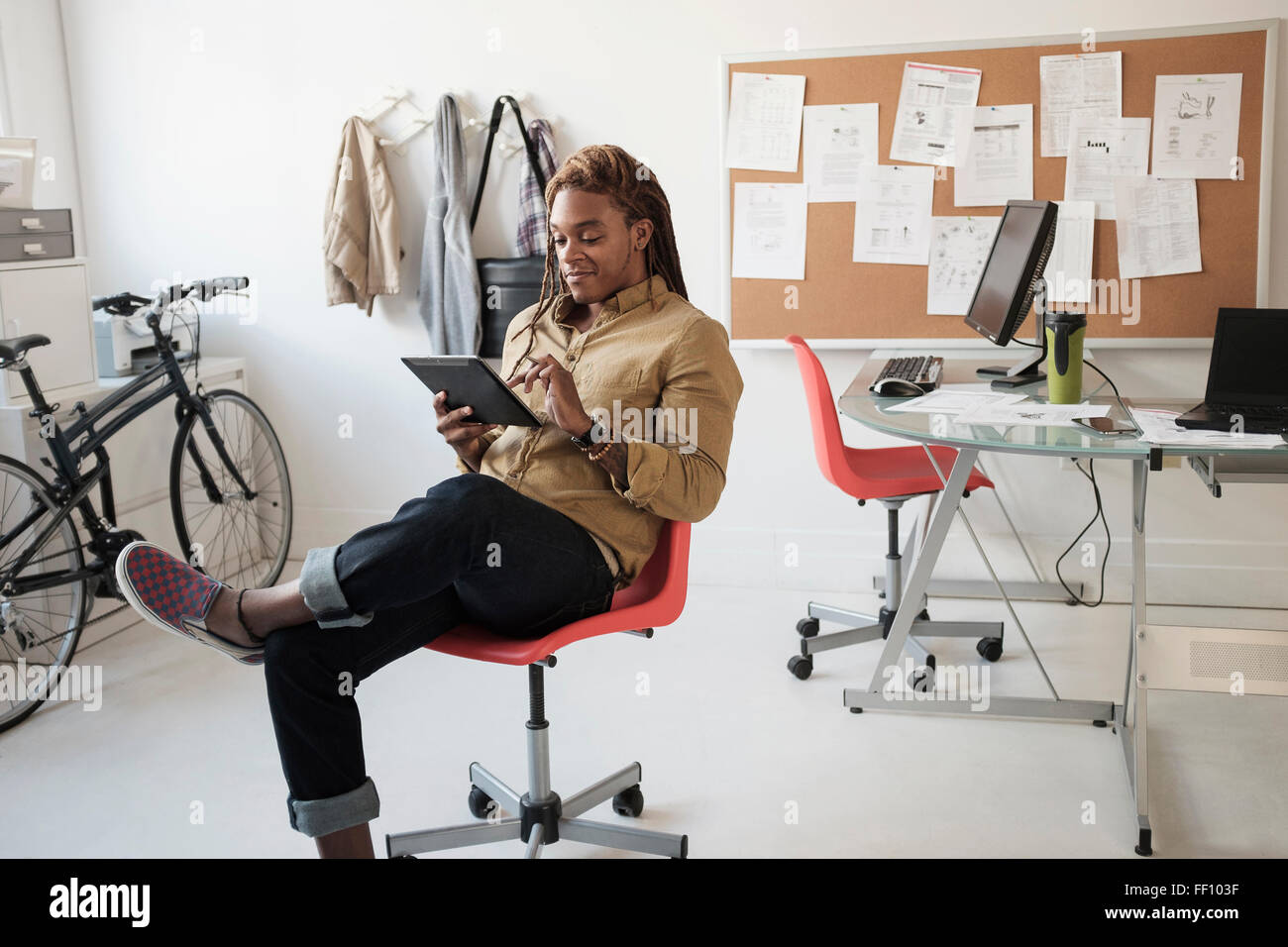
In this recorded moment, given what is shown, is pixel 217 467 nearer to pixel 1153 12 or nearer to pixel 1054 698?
pixel 1054 698

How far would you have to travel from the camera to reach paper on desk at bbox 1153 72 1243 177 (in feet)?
10.7

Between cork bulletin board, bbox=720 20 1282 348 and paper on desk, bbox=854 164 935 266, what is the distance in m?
0.03

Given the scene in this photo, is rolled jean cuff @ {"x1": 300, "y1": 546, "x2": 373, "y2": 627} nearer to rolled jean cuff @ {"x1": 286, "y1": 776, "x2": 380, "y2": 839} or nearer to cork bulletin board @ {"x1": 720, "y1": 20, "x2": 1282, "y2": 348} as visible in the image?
rolled jean cuff @ {"x1": 286, "y1": 776, "x2": 380, "y2": 839}

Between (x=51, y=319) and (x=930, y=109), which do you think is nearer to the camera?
(x=51, y=319)

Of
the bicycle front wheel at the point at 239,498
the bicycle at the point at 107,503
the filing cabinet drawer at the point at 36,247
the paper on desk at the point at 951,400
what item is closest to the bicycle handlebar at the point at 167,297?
the bicycle at the point at 107,503

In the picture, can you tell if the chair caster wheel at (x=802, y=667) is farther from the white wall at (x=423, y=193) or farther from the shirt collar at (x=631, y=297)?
the shirt collar at (x=631, y=297)

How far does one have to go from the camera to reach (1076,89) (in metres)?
3.34

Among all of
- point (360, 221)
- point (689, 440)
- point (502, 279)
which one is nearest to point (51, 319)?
point (360, 221)

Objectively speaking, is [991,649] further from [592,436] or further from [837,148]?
[592,436]

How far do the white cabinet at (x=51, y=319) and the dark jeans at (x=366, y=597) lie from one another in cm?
181

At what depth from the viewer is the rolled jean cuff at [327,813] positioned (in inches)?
69.7

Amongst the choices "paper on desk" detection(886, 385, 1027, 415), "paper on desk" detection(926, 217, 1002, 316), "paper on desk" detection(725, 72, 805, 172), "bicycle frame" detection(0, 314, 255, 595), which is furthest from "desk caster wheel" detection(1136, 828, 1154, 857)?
"bicycle frame" detection(0, 314, 255, 595)

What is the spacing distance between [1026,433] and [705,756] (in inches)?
38.6
